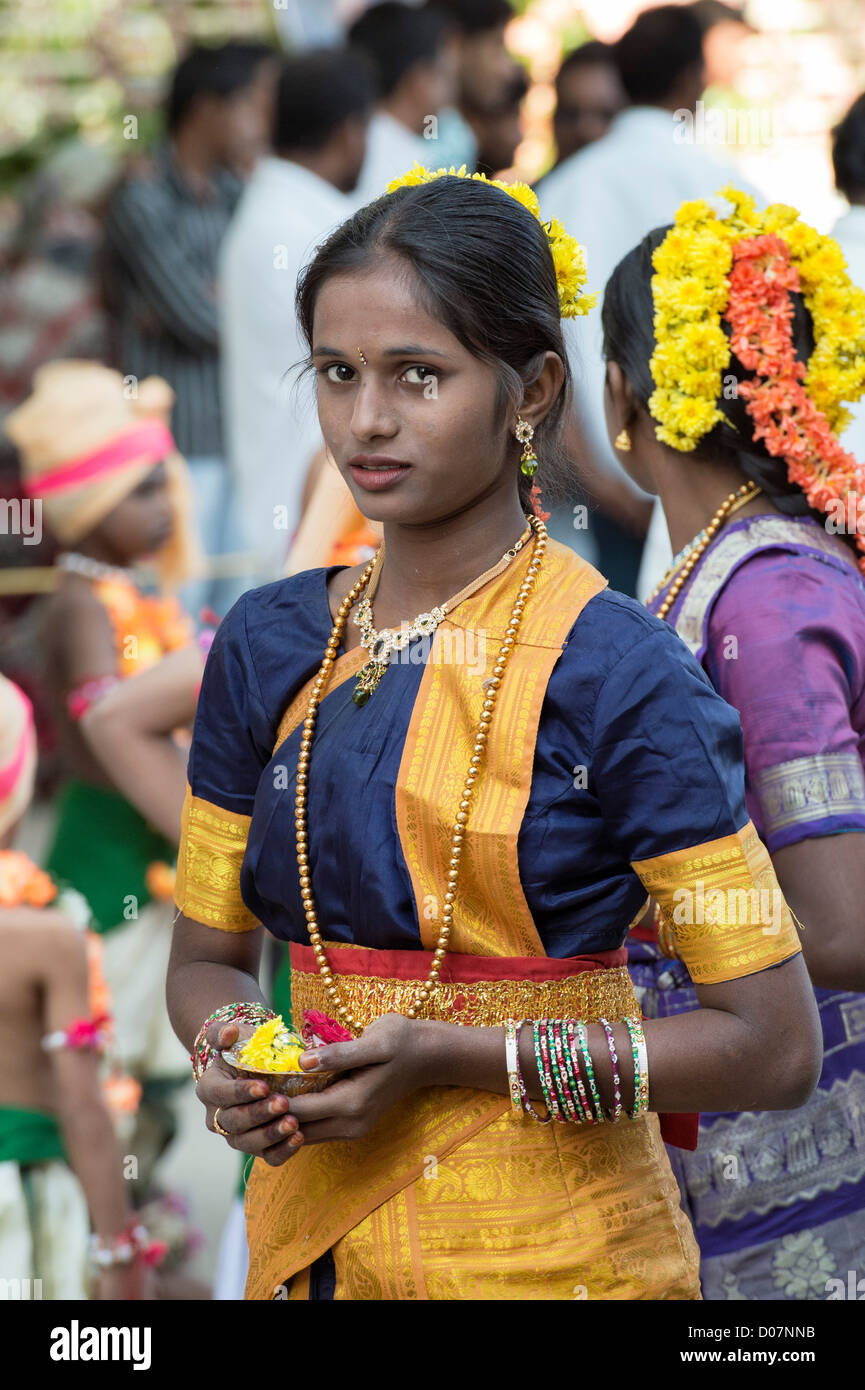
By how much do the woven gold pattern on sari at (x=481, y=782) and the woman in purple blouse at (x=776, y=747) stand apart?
561 millimetres

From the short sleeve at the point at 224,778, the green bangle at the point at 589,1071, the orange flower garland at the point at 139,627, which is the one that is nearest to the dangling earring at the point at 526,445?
the short sleeve at the point at 224,778

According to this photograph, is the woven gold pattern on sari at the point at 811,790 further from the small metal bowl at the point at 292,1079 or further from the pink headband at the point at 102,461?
the pink headband at the point at 102,461

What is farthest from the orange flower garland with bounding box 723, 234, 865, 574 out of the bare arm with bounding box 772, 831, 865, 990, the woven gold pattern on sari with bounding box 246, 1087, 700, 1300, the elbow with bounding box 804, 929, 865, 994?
the woven gold pattern on sari with bounding box 246, 1087, 700, 1300

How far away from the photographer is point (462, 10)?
6961 millimetres

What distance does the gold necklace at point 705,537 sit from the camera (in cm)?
254

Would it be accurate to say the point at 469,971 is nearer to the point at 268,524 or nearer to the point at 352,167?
the point at 268,524

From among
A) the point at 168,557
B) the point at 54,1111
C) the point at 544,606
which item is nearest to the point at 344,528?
the point at 168,557

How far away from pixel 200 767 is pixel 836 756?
0.90 meters

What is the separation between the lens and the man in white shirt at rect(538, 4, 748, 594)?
16.5ft

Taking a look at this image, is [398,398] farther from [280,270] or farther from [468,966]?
[280,270]

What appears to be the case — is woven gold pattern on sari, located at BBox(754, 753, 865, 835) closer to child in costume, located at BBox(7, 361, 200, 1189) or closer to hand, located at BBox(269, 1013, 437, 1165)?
hand, located at BBox(269, 1013, 437, 1165)

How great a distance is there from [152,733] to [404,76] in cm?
357

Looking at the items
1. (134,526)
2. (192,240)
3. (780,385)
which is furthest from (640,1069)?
(192,240)

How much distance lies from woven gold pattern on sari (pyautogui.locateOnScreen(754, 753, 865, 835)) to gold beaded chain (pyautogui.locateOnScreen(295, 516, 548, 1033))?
1.88ft
